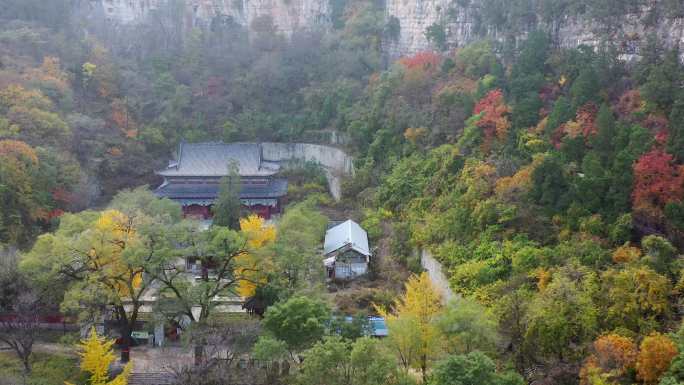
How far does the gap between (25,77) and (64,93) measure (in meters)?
1.49

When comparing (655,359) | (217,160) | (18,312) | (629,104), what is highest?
(217,160)

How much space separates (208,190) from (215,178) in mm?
627

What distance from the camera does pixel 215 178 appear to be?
2650 cm

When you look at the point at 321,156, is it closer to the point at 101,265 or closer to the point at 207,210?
the point at 207,210

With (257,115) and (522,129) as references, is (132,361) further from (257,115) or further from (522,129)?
(257,115)

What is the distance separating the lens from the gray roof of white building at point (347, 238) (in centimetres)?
1941

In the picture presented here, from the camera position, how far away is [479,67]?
23.8m

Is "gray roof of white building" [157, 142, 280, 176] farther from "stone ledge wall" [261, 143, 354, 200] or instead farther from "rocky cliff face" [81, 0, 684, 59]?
"rocky cliff face" [81, 0, 684, 59]

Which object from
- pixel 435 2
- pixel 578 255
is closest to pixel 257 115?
pixel 435 2

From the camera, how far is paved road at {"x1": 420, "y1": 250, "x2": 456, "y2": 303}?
638 inches

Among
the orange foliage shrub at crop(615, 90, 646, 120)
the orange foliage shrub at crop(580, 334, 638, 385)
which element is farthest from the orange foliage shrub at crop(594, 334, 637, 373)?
the orange foliage shrub at crop(615, 90, 646, 120)

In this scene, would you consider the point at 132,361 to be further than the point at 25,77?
No

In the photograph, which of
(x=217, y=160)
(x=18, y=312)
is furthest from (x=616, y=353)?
(x=217, y=160)

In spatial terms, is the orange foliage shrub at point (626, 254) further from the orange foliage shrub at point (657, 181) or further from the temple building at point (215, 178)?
the temple building at point (215, 178)
